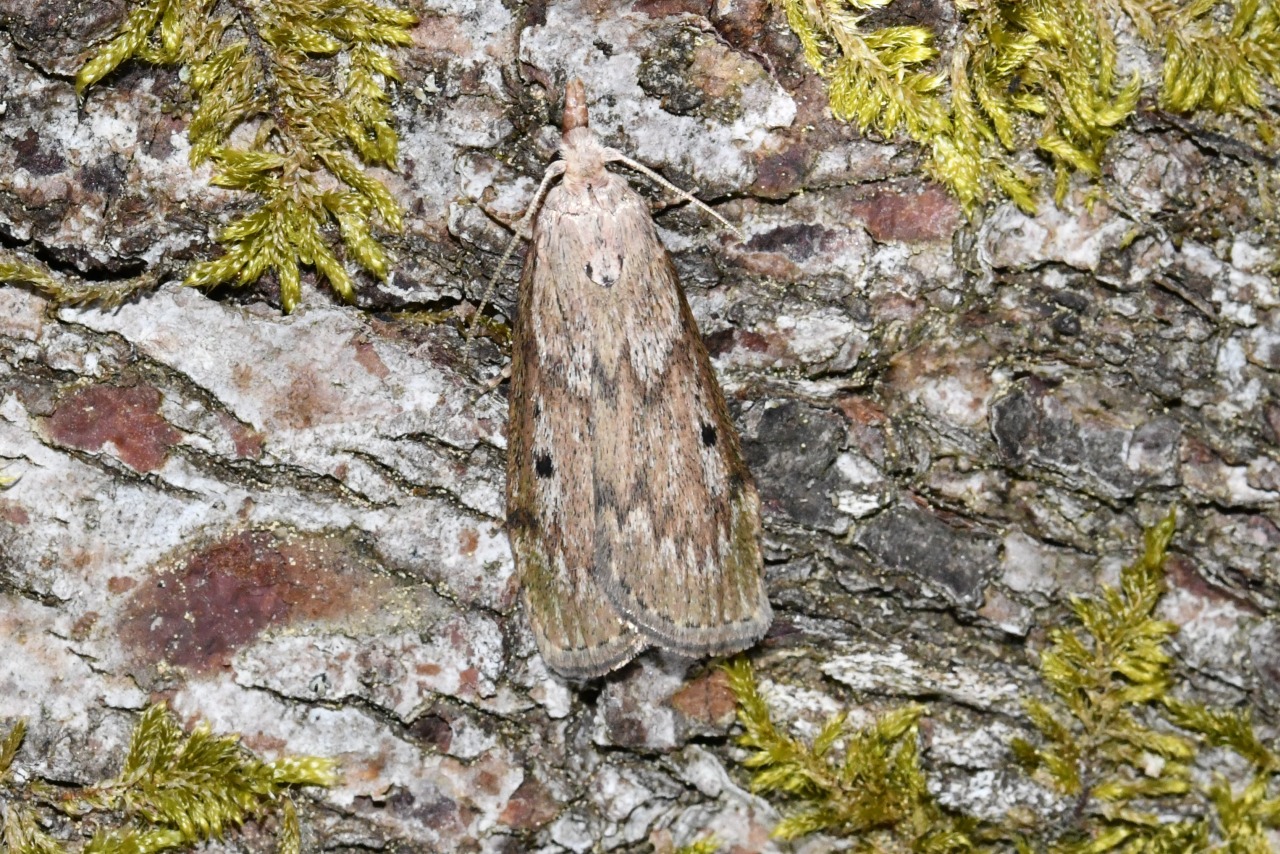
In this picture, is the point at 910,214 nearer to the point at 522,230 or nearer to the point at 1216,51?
the point at 1216,51

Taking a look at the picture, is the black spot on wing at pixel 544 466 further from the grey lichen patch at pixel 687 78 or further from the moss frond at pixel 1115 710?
the moss frond at pixel 1115 710

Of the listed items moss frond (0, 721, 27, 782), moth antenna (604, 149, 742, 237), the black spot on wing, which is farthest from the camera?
the black spot on wing

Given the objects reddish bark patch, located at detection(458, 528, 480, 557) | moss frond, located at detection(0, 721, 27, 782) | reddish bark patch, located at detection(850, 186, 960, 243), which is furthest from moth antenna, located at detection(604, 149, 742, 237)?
moss frond, located at detection(0, 721, 27, 782)

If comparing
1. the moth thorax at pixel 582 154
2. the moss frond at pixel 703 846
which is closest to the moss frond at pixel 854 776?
the moss frond at pixel 703 846

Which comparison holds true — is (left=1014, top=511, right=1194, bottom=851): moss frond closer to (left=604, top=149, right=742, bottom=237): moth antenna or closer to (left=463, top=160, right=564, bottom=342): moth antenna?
(left=604, top=149, right=742, bottom=237): moth antenna

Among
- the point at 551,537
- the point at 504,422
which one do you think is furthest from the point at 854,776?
the point at 504,422
